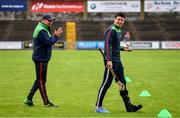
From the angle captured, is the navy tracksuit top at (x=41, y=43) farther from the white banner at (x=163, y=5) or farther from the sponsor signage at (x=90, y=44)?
the white banner at (x=163, y=5)

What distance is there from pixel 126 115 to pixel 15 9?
45.9m

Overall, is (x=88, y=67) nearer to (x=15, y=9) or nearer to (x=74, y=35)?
(x=74, y=35)

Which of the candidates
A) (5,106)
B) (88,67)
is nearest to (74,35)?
(88,67)

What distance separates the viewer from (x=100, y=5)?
56.3 m

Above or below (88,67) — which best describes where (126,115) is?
above

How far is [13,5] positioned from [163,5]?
1511 cm

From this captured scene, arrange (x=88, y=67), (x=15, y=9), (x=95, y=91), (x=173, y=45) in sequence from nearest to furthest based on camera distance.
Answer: (x=95, y=91)
(x=88, y=67)
(x=173, y=45)
(x=15, y=9)

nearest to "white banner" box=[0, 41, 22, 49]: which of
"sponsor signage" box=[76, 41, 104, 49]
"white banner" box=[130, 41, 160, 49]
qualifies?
"sponsor signage" box=[76, 41, 104, 49]

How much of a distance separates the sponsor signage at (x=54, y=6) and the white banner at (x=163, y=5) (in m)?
7.09

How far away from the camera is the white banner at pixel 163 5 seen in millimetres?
55594

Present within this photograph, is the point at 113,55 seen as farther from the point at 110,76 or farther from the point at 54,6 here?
the point at 54,6

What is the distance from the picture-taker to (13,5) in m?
56.3

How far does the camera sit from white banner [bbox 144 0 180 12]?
5559 cm

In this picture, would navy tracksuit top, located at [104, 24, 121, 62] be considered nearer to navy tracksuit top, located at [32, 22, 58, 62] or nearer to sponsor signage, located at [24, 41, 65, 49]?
navy tracksuit top, located at [32, 22, 58, 62]
